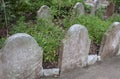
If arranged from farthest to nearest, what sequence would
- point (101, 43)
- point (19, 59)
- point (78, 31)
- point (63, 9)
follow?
point (63, 9)
point (101, 43)
point (78, 31)
point (19, 59)

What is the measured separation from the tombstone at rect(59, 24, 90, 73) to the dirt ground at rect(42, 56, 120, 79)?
10 cm

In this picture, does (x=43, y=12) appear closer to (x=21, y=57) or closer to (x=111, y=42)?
(x=111, y=42)

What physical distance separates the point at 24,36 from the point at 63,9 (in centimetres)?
274

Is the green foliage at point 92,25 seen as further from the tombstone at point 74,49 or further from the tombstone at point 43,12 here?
the tombstone at point 74,49

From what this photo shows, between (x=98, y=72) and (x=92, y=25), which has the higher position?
(x=92, y=25)

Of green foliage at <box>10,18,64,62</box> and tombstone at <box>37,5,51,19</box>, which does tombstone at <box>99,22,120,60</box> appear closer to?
green foliage at <box>10,18,64,62</box>

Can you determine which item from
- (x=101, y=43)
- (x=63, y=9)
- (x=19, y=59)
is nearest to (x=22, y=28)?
(x=19, y=59)

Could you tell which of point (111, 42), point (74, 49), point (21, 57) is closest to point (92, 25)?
point (111, 42)

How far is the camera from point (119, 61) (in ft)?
12.4

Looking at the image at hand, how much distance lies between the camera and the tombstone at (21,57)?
253cm

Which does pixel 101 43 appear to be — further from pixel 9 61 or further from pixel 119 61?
pixel 9 61

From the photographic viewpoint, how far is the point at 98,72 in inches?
133

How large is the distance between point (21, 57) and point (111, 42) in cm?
169

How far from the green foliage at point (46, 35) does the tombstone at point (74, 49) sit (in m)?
0.20
